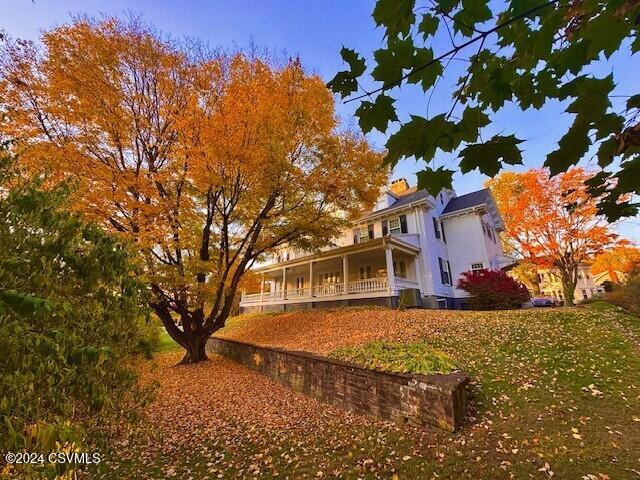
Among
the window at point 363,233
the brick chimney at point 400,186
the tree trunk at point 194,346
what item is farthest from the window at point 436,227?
the tree trunk at point 194,346

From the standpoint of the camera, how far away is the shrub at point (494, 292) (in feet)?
47.5

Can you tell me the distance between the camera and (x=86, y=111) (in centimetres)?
884

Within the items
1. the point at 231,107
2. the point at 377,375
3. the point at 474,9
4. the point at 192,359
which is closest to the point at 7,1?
the point at 474,9

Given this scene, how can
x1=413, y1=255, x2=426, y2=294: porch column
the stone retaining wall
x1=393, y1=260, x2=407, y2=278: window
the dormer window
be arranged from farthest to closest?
1. the dormer window
2. x1=393, y1=260, x2=407, y2=278: window
3. x1=413, y1=255, x2=426, y2=294: porch column
4. the stone retaining wall

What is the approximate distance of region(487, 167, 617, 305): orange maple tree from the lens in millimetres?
18094

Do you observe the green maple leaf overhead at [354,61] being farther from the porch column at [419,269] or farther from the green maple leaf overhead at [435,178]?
the porch column at [419,269]

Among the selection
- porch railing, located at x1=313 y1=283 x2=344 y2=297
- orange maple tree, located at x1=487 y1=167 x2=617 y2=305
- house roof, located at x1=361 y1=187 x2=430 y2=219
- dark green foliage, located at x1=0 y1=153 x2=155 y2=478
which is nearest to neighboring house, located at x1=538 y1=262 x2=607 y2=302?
orange maple tree, located at x1=487 y1=167 x2=617 y2=305

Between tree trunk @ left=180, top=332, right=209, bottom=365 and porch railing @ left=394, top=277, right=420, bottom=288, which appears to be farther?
porch railing @ left=394, top=277, right=420, bottom=288

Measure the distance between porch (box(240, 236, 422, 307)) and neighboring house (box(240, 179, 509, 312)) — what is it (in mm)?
56

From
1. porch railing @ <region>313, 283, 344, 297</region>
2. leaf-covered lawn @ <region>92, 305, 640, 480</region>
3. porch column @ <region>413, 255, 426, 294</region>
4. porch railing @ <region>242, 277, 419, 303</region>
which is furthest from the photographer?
porch railing @ <region>313, 283, 344, 297</region>

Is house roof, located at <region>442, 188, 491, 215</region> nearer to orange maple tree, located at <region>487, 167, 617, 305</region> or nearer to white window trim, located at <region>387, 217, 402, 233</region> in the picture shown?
orange maple tree, located at <region>487, 167, 617, 305</region>

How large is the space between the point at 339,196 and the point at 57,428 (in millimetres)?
11430

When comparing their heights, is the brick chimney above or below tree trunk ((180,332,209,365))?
above

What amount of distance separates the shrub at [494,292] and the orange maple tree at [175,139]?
838cm
